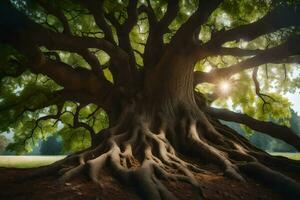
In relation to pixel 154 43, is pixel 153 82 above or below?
below

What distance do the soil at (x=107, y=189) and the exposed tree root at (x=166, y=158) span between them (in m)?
0.16

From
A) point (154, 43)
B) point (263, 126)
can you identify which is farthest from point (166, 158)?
point (263, 126)

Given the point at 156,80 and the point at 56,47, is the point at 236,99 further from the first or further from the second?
the point at 56,47

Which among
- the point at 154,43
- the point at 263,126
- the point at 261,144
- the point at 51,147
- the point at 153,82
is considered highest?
the point at 154,43

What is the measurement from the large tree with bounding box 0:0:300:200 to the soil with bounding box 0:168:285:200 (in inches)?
8.5

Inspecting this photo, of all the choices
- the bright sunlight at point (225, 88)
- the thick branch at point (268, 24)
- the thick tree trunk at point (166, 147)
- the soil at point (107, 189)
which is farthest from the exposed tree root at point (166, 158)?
the bright sunlight at point (225, 88)

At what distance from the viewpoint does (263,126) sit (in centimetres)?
1170

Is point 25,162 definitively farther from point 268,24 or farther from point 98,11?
point 268,24

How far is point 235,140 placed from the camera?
9.98 m

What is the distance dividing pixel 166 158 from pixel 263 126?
5.74 metres

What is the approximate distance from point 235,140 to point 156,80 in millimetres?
3222

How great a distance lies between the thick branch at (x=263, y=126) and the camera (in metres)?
10.9

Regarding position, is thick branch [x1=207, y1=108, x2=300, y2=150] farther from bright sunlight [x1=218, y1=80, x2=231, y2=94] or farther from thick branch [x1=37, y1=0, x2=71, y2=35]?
thick branch [x1=37, y1=0, x2=71, y2=35]

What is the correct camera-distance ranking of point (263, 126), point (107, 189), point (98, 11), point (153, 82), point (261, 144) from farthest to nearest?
point (261, 144) < point (263, 126) < point (153, 82) < point (98, 11) < point (107, 189)
